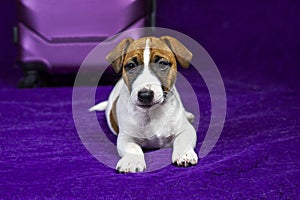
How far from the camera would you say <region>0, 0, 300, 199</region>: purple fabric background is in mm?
1754

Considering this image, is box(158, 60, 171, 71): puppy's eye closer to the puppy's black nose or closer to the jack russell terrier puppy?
the jack russell terrier puppy

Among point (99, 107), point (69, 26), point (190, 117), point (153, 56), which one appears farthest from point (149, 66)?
point (69, 26)

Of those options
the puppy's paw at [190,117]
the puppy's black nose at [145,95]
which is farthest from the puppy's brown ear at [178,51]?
the puppy's paw at [190,117]

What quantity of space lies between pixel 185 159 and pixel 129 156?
0.21m

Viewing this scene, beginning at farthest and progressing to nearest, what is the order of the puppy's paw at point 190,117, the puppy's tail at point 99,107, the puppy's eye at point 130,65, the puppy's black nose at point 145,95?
the puppy's tail at point 99,107
the puppy's paw at point 190,117
the puppy's eye at point 130,65
the puppy's black nose at point 145,95

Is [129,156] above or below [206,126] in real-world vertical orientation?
above

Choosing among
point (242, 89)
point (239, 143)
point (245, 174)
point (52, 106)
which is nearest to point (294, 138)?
point (239, 143)

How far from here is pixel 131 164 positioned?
1898 millimetres

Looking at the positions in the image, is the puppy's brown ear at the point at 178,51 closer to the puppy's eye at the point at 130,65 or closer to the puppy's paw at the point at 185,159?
the puppy's eye at the point at 130,65

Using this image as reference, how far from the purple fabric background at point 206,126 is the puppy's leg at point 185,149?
0.04 meters

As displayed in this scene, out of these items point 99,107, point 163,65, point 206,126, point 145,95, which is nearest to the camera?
point 145,95

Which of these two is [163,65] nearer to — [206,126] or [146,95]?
[146,95]

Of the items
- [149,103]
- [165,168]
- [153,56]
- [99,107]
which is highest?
[153,56]

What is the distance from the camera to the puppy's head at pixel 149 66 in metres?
1.90
